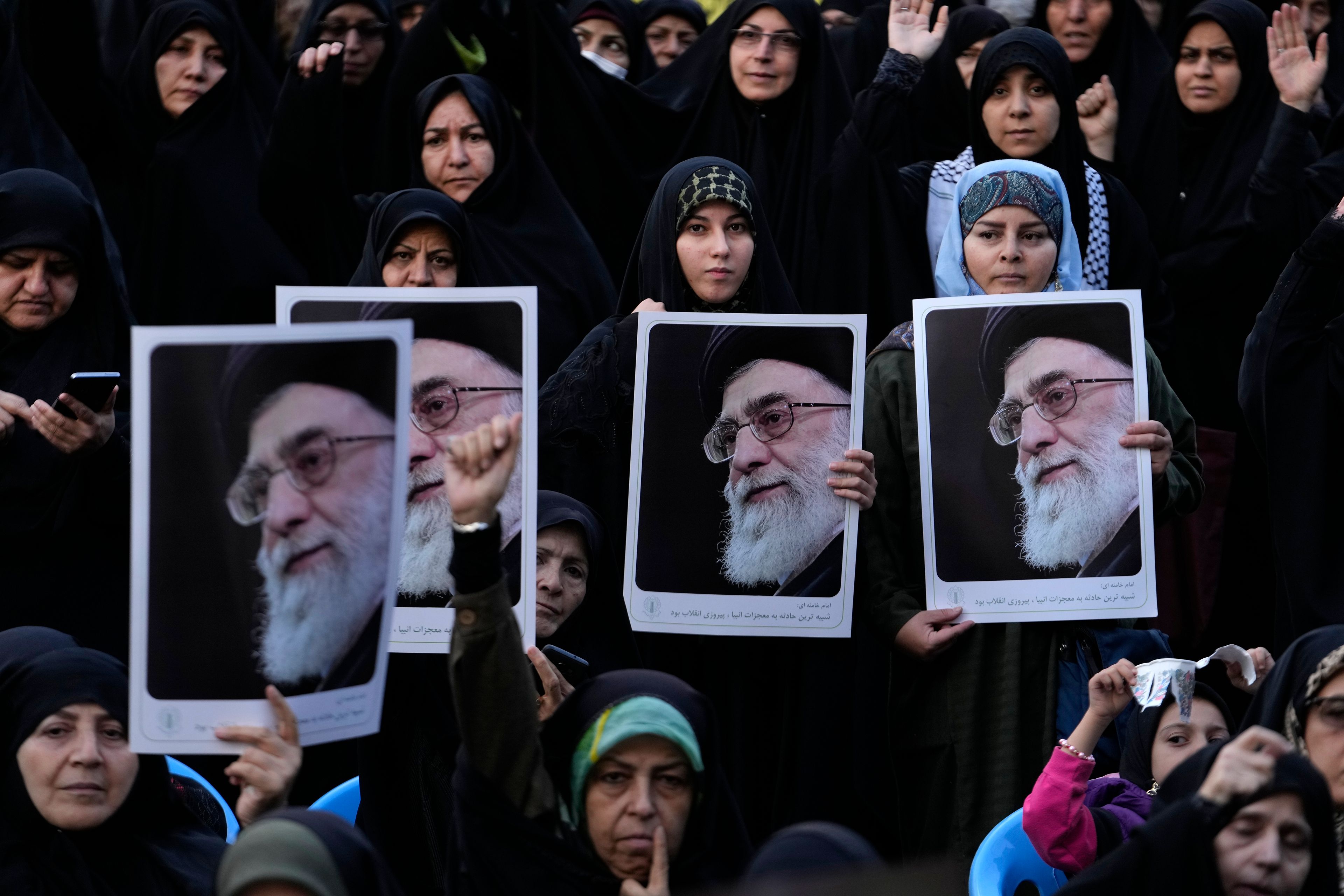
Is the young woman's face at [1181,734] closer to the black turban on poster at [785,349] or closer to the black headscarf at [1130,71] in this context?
the black turban on poster at [785,349]

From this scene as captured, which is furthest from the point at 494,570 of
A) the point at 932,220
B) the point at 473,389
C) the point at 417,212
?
the point at 932,220

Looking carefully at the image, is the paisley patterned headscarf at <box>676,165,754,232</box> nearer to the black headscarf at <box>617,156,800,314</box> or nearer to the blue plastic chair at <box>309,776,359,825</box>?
the black headscarf at <box>617,156,800,314</box>

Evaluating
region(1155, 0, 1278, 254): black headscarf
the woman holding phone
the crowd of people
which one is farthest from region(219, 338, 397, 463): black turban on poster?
region(1155, 0, 1278, 254): black headscarf

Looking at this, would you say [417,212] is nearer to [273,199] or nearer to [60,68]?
[273,199]

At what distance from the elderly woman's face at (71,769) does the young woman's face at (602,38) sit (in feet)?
13.6

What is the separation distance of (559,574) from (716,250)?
3.05 ft

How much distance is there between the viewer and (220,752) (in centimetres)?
325

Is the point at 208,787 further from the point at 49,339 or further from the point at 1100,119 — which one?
the point at 1100,119

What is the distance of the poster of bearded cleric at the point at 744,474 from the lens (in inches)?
168

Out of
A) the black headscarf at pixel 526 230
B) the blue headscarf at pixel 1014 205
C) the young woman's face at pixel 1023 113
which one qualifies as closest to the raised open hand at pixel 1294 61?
the young woman's face at pixel 1023 113

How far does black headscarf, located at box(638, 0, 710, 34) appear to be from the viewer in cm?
739

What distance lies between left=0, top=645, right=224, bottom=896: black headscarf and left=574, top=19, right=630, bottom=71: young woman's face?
3.98 m

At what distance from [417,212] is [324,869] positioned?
2.31m

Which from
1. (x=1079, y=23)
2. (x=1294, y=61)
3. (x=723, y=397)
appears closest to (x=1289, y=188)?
(x=1294, y=61)
